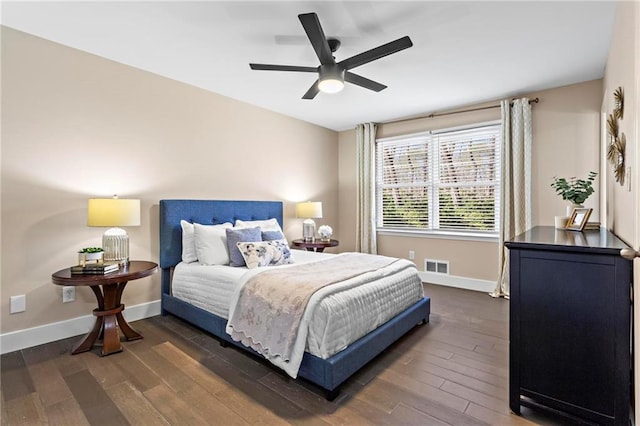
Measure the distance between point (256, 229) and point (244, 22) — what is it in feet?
6.36

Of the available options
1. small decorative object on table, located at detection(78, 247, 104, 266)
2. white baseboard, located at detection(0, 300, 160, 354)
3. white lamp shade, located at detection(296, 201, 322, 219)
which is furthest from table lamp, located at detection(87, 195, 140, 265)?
white lamp shade, located at detection(296, 201, 322, 219)

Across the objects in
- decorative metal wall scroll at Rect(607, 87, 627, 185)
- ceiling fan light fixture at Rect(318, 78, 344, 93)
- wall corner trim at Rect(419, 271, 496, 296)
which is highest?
ceiling fan light fixture at Rect(318, 78, 344, 93)

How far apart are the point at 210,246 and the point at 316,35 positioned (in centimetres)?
213

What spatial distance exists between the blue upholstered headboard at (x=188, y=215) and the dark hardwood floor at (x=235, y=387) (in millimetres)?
923

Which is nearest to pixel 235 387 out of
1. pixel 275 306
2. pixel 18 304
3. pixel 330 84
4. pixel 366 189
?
pixel 275 306

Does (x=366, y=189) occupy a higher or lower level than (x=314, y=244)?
higher

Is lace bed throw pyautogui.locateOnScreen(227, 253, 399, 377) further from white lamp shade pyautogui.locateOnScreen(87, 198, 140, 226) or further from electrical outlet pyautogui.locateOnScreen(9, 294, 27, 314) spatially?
electrical outlet pyautogui.locateOnScreen(9, 294, 27, 314)

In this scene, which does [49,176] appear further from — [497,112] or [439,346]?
[497,112]

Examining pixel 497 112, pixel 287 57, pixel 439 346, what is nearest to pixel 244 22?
pixel 287 57

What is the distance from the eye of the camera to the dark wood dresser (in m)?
1.45

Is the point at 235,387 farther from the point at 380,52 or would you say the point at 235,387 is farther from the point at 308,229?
the point at 308,229

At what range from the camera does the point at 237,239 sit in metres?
3.11

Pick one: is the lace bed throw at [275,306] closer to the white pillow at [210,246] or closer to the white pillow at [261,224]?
the white pillow at [210,246]

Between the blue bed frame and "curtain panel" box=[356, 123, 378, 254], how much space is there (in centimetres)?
148
